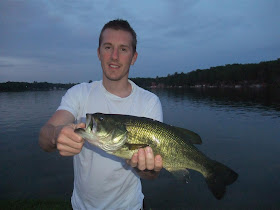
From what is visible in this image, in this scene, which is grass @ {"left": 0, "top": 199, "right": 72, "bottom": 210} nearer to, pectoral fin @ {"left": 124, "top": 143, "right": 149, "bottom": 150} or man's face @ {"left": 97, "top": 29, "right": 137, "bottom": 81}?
pectoral fin @ {"left": 124, "top": 143, "right": 149, "bottom": 150}

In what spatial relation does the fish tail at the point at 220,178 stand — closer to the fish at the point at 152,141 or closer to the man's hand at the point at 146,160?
the fish at the point at 152,141

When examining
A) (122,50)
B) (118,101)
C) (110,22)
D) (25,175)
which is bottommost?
(25,175)

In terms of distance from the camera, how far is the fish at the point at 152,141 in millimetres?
2775

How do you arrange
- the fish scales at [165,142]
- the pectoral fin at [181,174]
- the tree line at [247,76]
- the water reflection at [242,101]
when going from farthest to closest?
the tree line at [247,76] → the water reflection at [242,101] → the pectoral fin at [181,174] → the fish scales at [165,142]

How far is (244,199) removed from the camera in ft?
32.3

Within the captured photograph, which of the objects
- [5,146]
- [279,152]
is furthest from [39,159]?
[279,152]

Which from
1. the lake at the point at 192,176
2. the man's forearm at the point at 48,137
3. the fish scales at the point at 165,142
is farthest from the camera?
the lake at the point at 192,176

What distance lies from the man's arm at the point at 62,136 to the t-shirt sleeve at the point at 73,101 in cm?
9

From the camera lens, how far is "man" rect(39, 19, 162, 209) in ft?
10.5

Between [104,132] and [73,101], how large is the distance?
1037mm

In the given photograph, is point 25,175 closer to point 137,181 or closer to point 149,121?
point 137,181

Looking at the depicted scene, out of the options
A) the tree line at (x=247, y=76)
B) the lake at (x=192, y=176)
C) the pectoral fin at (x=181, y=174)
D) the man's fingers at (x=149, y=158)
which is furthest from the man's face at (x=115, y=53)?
the tree line at (x=247, y=76)

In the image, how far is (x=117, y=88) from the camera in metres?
3.62

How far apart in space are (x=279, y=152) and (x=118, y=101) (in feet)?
Answer: 55.4
